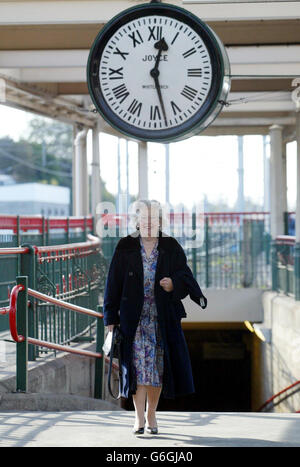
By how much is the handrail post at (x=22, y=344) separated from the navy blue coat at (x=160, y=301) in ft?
5.20

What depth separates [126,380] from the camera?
20.3 feet

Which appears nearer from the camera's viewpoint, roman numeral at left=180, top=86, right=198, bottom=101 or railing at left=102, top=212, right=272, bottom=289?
roman numeral at left=180, top=86, right=198, bottom=101

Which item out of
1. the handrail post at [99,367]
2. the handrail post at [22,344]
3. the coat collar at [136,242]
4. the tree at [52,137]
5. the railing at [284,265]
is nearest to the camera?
the coat collar at [136,242]

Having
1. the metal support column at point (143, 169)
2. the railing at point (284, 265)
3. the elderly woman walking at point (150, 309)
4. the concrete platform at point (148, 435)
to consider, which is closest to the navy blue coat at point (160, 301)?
the elderly woman walking at point (150, 309)

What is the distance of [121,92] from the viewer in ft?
19.5

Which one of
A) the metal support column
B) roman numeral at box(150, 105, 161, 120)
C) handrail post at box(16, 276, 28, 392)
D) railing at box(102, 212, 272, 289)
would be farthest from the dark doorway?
roman numeral at box(150, 105, 161, 120)

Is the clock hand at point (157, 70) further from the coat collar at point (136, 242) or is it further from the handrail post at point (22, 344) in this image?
the handrail post at point (22, 344)

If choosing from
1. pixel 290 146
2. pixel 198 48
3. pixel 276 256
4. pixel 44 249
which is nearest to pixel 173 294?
pixel 198 48

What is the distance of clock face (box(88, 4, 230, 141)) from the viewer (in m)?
5.82

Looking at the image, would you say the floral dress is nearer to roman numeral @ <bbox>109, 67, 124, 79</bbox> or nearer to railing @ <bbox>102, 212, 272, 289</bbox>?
roman numeral @ <bbox>109, 67, 124, 79</bbox>

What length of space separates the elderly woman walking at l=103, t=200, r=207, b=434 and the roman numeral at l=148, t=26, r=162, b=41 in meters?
1.11

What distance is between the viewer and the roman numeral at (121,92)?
5.95 meters

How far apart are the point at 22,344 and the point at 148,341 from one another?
1886mm

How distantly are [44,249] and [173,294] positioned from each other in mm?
3670
